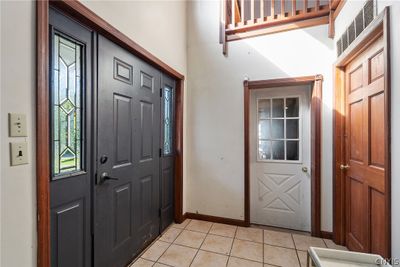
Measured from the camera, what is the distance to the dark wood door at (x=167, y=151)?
2.46 metres

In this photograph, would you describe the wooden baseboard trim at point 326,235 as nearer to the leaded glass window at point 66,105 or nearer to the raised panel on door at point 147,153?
the raised panel on door at point 147,153

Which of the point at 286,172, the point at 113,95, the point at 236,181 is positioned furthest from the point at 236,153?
the point at 113,95

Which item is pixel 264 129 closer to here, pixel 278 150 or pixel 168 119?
pixel 278 150

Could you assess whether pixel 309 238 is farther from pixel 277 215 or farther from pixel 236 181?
pixel 236 181

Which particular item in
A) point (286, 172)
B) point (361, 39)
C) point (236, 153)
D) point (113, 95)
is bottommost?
point (286, 172)

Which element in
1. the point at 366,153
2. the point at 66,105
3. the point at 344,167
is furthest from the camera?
the point at 344,167

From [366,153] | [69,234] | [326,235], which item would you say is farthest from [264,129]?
[69,234]

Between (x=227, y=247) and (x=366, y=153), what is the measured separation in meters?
1.60

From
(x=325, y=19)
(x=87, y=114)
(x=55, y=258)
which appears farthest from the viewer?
(x=325, y=19)

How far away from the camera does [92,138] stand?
1.50 m
